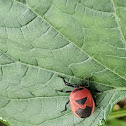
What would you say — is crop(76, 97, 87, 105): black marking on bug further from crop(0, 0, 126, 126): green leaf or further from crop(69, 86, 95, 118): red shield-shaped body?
crop(0, 0, 126, 126): green leaf

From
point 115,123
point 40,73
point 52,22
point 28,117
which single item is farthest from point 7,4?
point 115,123

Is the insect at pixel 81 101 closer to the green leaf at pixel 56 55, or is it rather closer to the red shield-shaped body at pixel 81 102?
the red shield-shaped body at pixel 81 102

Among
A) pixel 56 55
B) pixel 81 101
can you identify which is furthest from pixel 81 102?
pixel 56 55

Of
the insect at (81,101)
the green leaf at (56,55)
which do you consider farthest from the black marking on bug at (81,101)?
the green leaf at (56,55)

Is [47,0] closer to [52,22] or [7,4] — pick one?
[52,22]

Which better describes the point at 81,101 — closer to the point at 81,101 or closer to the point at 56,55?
the point at 81,101

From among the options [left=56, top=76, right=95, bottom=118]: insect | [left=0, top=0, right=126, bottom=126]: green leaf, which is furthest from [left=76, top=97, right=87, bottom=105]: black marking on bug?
[left=0, top=0, right=126, bottom=126]: green leaf
